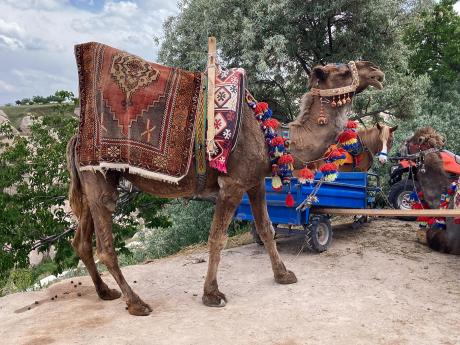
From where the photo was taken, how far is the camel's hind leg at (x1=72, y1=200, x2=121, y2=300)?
4910 mm

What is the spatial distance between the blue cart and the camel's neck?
5.82 ft

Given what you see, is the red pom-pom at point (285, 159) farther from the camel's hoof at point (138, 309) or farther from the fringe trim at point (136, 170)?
the camel's hoof at point (138, 309)

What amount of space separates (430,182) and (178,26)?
7.51m

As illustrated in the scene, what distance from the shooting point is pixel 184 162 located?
4367 mm

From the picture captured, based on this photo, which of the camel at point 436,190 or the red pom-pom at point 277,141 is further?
the camel at point 436,190

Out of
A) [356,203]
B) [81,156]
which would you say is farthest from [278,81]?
[81,156]

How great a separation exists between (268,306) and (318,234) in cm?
266

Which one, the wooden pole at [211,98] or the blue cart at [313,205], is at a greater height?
the wooden pole at [211,98]

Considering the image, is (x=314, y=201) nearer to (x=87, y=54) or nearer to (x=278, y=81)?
(x=87, y=54)

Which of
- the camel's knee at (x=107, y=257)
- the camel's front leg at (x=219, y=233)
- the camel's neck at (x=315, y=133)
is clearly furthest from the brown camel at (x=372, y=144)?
the camel's knee at (x=107, y=257)

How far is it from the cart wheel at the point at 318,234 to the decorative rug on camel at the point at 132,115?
303 centimetres

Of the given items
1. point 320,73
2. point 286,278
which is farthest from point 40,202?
point 320,73

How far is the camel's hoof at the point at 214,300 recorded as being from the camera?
4598mm

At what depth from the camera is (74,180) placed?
4801 millimetres
